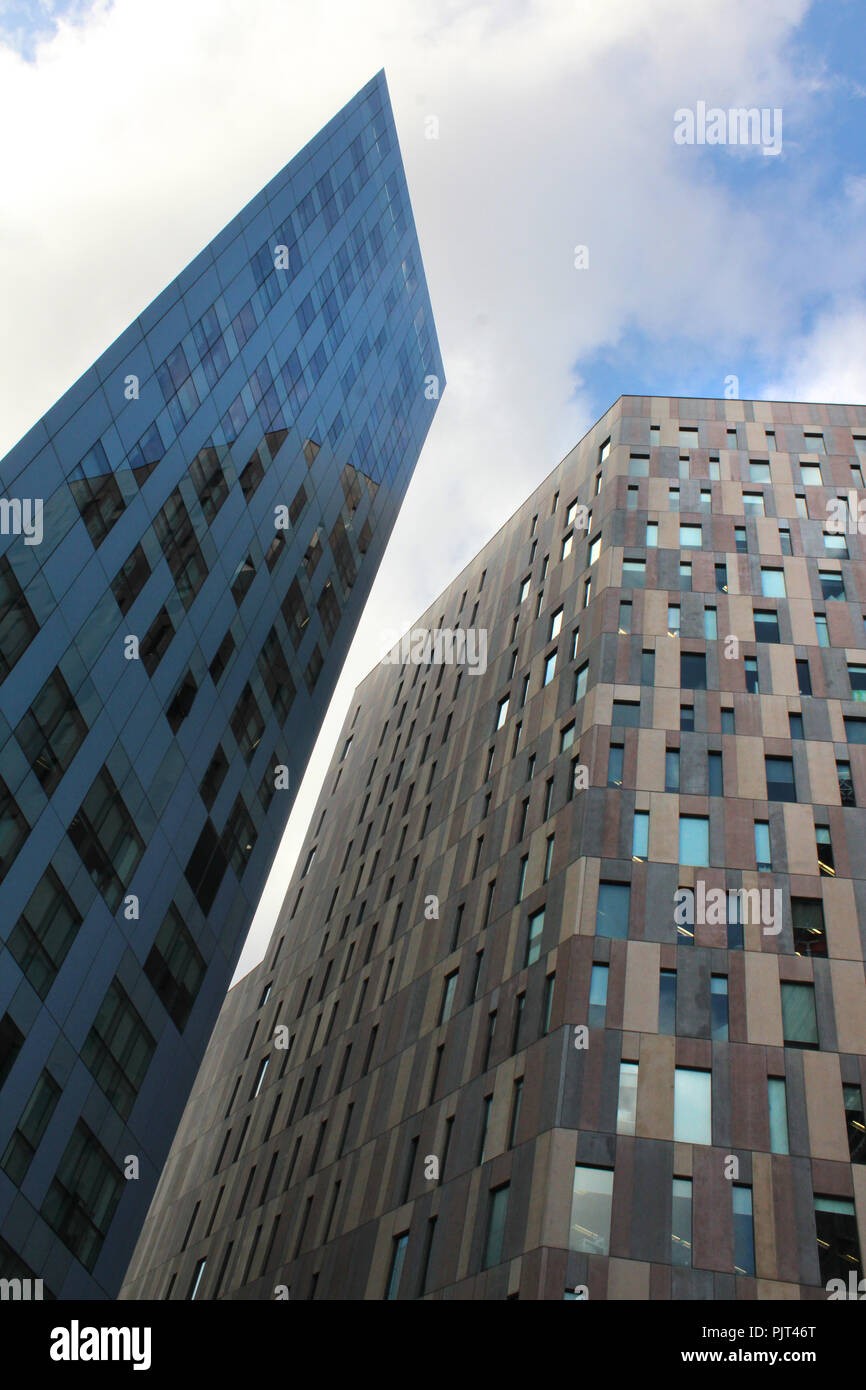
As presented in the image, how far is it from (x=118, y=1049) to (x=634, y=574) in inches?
1114

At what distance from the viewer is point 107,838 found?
40094 millimetres

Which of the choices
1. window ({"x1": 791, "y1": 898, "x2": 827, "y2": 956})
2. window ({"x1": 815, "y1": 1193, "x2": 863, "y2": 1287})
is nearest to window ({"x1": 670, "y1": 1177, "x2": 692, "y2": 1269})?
window ({"x1": 815, "y1": 1193, "x2": 863, "y2": 1287})

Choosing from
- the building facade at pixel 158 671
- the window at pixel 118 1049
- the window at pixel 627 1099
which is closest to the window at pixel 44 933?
the building facade at pixel 158 671

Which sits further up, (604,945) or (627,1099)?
(604,945)

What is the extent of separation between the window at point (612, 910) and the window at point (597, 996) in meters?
1.34

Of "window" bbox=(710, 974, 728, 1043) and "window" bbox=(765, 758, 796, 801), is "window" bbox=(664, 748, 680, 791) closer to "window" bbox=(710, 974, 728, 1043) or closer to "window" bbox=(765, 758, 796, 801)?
"window" bbox=(765, 758, 796, 801)

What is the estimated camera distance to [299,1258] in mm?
45156

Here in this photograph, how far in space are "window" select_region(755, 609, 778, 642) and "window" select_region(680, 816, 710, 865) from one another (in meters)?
10.1

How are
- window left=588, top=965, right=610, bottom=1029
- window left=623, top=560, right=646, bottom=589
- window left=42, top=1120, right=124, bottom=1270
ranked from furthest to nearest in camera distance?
window left=623, top=560, right=646, bottom=589
window left=42, top=1120, right=124, bottom=1270
window left=588, top=965, right=610, bottom=1029

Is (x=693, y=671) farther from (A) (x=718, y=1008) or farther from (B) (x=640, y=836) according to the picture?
(A) (x=718, y=1008)

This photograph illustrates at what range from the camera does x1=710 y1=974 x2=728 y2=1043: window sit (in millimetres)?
35000

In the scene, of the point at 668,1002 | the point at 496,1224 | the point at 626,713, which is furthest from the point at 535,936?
the point at 496,1224

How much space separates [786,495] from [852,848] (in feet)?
67.7
